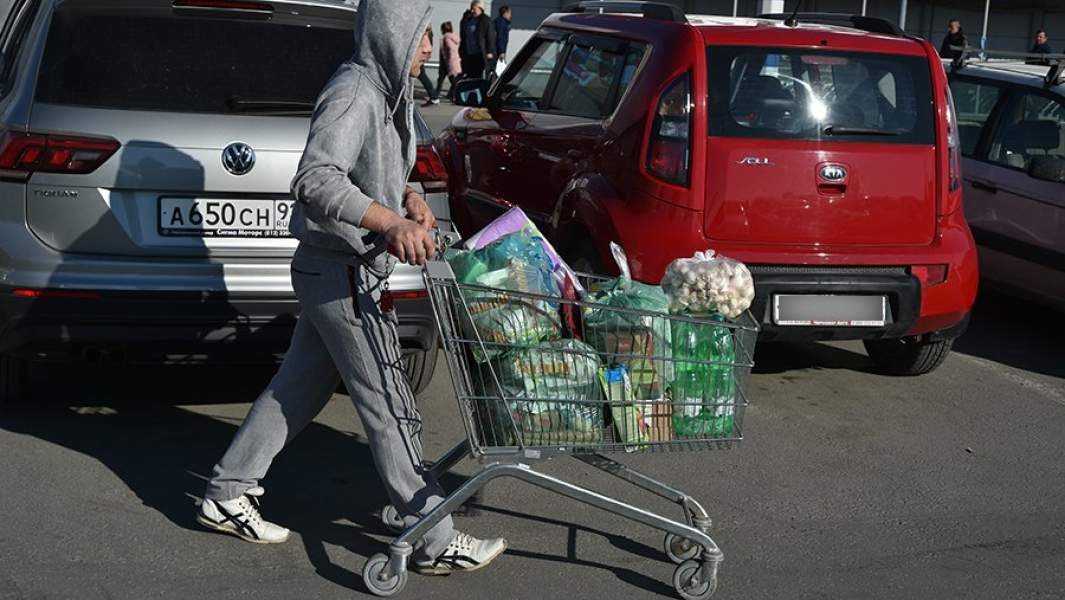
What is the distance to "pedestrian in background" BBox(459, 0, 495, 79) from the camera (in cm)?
2611

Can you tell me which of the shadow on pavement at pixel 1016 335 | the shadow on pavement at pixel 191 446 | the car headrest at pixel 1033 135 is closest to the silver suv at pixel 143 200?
the shadow on pavement at pixel 191 446

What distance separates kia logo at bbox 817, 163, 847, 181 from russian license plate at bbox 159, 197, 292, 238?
233 centimetres

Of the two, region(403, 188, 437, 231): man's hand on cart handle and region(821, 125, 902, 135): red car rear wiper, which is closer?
region(403, 188, 437, 231): man's hand on cart handle

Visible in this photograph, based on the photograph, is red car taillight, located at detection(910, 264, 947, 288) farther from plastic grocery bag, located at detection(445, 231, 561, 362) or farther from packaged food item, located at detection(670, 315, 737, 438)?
plastic grocery bag, located at detection(445, 231, 561, 362)

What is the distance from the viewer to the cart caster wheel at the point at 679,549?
15.1ft

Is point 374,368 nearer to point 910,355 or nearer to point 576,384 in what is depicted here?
point 576,384

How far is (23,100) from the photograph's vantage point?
5.45 meters

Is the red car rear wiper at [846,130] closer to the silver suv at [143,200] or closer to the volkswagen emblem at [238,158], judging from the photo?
the silver suv at [143,200]

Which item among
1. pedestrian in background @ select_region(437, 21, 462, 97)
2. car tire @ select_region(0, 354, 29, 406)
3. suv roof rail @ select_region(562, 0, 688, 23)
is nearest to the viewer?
car tire @ select_region(0, 354, 29, 406)

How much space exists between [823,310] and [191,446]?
274 centimetres

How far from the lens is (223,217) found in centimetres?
546

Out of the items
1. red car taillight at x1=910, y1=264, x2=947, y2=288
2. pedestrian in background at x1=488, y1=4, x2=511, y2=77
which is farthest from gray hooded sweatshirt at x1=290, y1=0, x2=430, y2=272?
pedestrian in background at x1=488, y1=4, x2=511, y2=77

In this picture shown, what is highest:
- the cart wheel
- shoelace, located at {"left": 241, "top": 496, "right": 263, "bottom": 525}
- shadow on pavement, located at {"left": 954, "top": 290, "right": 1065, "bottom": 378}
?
shoelace, located at {"left": 241, "top": 496, "right": 263, "bottom": 525}

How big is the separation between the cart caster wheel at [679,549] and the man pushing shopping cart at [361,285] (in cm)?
54
